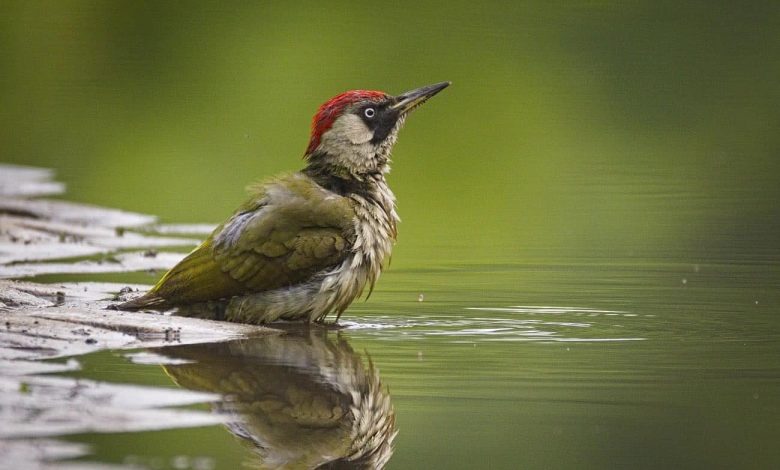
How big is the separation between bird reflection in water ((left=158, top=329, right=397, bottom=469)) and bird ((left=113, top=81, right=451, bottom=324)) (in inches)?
15.8

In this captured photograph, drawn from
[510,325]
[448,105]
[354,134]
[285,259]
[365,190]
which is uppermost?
[448,105]

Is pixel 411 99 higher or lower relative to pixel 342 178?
higher

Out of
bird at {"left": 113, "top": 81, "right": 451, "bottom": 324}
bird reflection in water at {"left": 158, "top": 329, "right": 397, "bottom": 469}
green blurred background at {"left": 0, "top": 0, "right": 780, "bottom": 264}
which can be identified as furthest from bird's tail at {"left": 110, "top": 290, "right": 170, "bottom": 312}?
green blurred background at {"left": 0, "top": 0, "right": 780, "bottom": 264}

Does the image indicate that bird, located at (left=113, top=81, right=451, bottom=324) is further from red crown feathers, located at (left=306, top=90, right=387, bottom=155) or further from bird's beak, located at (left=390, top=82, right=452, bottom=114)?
bird's beak, located at (left=390, top=82, right=452, bottom=114)

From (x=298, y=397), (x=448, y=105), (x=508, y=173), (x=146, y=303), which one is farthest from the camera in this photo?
(x=448, y=105)

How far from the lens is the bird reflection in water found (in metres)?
4.62

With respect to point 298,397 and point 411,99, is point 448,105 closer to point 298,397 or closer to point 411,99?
point 411,99

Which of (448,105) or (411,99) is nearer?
(411,99)

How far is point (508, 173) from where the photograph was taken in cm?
1652

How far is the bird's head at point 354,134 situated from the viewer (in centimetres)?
772

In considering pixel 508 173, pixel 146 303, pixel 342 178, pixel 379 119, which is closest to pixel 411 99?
pixel 379 119

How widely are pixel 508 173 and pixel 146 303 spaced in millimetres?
9717

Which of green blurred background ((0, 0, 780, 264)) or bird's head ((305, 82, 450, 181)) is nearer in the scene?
bird's head ((305, 82, 450, 181))

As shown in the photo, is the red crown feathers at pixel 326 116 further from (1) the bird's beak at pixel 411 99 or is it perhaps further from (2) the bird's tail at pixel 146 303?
(2) the bird's tail at pixel 146 303
